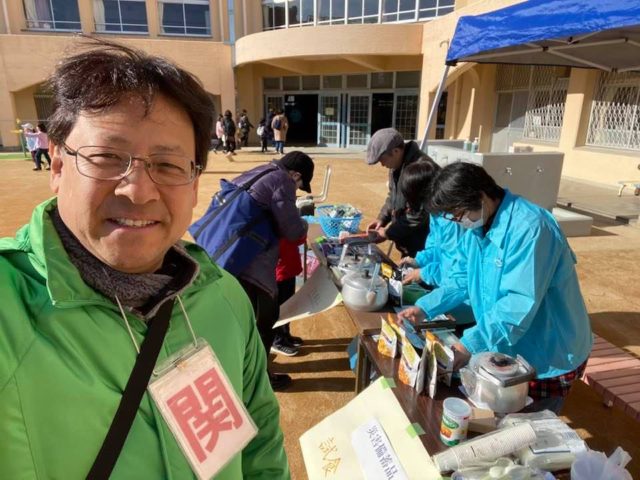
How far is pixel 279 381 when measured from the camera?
9.41ft

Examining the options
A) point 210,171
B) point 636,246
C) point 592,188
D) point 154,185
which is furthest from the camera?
point 210,171

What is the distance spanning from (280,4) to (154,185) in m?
19.4

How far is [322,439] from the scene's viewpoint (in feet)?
5.38

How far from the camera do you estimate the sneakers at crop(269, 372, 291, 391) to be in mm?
2846

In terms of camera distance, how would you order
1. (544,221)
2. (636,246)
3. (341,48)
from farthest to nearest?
1. (341,48)
2. (636,246)
3. (544,221)

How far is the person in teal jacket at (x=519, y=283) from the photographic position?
1594 mm

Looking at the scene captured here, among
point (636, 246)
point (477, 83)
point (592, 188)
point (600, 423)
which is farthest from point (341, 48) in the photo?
point (600, 423)

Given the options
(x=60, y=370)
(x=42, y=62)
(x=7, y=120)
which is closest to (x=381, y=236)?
(x=60, y=370)

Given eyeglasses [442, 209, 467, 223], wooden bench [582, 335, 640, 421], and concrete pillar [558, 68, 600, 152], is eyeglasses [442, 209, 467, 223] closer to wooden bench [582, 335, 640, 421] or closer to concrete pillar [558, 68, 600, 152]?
wooden bench [582, 335, 640, 421]

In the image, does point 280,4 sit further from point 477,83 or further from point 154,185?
point 154,185

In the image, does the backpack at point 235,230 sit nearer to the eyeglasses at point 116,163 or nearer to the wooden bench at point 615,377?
the eyeglasses at point 116,163

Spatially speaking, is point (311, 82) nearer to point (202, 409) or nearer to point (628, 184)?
point (628, 184)

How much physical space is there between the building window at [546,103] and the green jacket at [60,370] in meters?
11.1

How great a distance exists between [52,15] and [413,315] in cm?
2291
